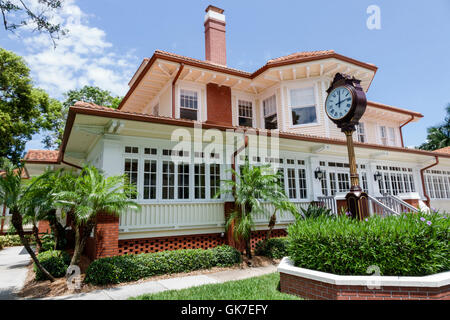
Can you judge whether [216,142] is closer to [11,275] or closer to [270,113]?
[270,113]

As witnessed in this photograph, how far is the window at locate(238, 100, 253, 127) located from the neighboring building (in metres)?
0.06

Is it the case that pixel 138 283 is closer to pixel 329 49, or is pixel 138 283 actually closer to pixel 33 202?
pixel 33 202

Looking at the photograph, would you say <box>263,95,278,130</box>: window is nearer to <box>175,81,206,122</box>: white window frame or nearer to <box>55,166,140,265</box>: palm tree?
<box>175,81,206,122</box>: white window frame

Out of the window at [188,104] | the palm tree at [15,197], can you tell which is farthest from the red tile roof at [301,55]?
the palm tree at [15,197]

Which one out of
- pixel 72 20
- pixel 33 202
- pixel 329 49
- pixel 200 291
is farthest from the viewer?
pixel 329 49

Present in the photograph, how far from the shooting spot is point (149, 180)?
8523mm

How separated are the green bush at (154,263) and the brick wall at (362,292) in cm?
332

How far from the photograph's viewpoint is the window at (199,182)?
915cm

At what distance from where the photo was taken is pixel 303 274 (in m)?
5.09

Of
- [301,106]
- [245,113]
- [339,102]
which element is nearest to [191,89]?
[245,113]

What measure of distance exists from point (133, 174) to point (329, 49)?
10683mm

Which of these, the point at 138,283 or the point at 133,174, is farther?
the point at 133,174

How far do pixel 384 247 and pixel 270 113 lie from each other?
10.1 meters
